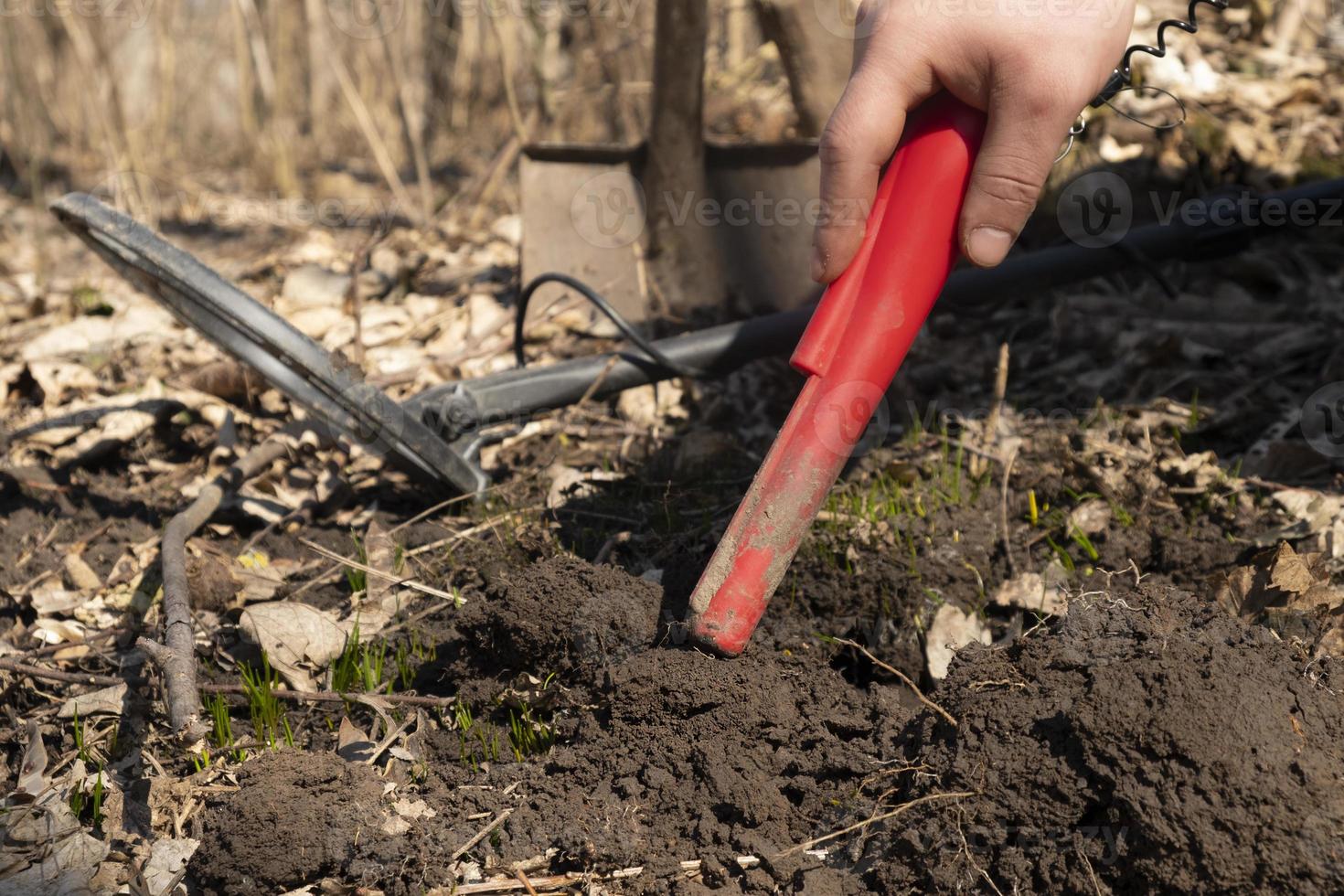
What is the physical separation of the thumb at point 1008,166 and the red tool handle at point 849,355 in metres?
0.03

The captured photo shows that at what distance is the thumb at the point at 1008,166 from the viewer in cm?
148

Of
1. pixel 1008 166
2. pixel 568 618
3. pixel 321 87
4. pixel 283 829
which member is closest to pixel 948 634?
pixel 568 618

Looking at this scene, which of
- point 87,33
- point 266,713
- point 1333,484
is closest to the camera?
point 266,713

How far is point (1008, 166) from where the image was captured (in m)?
1.50

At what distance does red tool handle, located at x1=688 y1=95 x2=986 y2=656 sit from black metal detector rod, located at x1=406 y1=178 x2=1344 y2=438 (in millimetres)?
802

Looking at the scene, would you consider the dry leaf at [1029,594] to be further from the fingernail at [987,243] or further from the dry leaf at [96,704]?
the dry leaf at [96,704]

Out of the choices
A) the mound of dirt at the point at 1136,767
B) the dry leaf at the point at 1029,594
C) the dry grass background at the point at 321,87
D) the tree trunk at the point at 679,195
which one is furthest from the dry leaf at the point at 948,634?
the dry grass background at the point at 321,87

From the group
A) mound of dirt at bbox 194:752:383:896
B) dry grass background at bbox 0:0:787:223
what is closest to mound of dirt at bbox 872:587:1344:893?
mound of dirt at bbox 194:752:383:896

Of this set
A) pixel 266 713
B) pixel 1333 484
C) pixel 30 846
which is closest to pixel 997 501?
pixel 1333 484

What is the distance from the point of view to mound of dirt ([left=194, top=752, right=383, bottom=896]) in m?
1.35

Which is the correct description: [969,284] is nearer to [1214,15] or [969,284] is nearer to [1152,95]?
[1152,95]

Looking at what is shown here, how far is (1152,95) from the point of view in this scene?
12.1 feet

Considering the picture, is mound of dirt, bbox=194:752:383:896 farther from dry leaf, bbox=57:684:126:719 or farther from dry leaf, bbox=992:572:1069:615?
dry leaf, bbox=992:572:1069:615

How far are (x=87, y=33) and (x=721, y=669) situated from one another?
4503 mm
